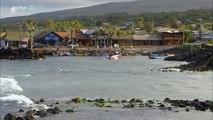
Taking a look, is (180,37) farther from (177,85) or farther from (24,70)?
(177,85)

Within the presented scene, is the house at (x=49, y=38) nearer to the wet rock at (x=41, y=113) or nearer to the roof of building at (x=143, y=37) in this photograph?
the roof of building at (x=143, y=37)

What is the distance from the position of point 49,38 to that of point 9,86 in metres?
62.1

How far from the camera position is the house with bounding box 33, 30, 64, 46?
10194 centimetres

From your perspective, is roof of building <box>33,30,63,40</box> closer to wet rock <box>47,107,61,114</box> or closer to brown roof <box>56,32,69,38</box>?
brown roof <box>56,32,69,38</box>

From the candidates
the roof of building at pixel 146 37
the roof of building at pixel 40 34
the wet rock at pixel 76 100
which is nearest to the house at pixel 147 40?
the roof of building at pixel 146 37

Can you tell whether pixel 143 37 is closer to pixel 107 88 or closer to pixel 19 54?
pixel 19 54

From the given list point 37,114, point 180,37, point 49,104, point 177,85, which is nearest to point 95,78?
point 177,85

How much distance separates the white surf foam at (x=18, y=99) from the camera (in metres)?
31.9

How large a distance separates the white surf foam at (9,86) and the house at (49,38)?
56.3 meters

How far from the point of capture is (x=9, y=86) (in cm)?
4100

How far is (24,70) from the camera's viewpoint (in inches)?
2323

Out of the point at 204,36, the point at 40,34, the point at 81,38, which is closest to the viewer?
the point at 81,38

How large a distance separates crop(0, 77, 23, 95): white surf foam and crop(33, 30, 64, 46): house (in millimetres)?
56271

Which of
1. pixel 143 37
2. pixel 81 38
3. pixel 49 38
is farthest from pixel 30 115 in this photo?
pixel 143 37
